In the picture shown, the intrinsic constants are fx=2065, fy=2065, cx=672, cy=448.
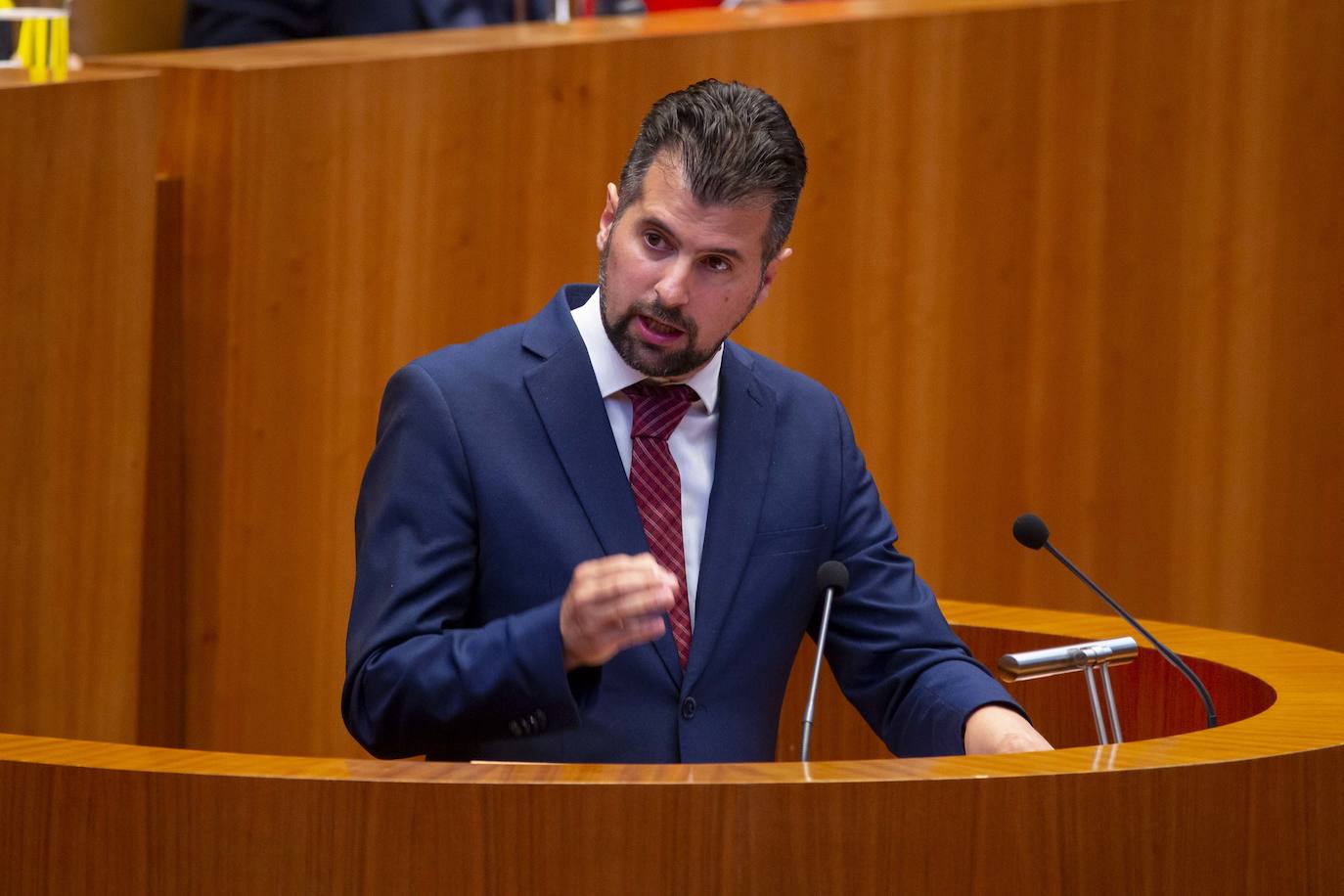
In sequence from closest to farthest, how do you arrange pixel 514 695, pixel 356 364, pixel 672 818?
pixel 672 818 → pixel 514 695 → pixel 356 364

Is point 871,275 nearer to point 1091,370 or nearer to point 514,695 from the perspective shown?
point 1091,370

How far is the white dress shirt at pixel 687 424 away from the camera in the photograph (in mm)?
1886

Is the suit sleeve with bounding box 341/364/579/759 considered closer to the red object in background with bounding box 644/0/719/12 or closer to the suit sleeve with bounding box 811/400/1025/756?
the suit sleeve with bounding box 811/400/1025/756

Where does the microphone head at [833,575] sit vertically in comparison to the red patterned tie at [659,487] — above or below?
below

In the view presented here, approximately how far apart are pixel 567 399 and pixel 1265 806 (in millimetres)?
707

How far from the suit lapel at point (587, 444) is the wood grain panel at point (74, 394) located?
2.98ft

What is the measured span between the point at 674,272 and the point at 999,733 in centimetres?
50

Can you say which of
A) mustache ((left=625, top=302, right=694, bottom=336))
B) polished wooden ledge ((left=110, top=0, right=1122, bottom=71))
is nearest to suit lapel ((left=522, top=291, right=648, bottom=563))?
mustache ((left=625, top=302, right=694, bottom=336))

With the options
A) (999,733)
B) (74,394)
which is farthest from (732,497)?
(74,394)

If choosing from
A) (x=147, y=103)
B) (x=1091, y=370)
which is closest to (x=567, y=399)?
(x=147, y=103)

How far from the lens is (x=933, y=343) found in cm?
341

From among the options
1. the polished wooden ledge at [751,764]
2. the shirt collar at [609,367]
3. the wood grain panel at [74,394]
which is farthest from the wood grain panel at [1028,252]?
the polished wooden ledge at [751,764]

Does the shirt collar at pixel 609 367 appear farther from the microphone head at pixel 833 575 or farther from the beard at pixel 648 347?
the microphone head at pixel 833 575

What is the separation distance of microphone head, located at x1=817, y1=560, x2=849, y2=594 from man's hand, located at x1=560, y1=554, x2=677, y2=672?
0.31m
